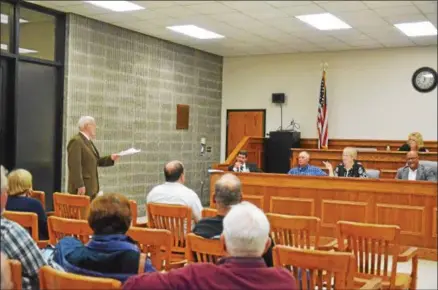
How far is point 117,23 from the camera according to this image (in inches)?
357

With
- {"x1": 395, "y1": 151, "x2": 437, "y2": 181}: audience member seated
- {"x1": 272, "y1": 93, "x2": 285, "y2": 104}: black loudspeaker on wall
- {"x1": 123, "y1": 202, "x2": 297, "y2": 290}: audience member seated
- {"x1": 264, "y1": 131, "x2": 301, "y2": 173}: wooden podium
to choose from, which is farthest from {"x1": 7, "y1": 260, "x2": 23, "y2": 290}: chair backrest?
{"x1": 272, "y1": 93, "x2": 285, "y2": 104}: black loudspeaker on wall

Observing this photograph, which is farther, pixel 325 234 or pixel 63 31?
pixel 63 31

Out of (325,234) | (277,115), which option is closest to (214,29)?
(277,115)

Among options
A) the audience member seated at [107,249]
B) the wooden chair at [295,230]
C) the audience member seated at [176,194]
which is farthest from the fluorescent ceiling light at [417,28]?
the audience member seated at [107,249]

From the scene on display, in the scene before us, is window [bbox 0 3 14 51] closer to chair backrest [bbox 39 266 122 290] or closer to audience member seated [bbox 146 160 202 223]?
audience member seated [bbox 146 160 202 223]

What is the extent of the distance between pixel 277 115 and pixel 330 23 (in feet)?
11.5

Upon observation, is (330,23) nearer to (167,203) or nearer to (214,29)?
(214,29)

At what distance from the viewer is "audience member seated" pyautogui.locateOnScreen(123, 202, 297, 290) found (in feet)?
6.59

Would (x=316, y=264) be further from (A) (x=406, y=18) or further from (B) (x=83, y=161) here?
(A) (x=406, y=18)

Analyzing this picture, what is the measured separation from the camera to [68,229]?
11.6ft

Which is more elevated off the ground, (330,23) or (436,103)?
(330,23)

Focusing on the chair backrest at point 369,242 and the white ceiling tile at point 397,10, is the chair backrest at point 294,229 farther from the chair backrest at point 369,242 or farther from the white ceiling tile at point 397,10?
the white ceiling tile at point 397,10

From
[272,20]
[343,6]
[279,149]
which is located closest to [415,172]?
[343,6]

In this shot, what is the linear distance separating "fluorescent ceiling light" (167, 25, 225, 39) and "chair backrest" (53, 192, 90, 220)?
16.2ft
